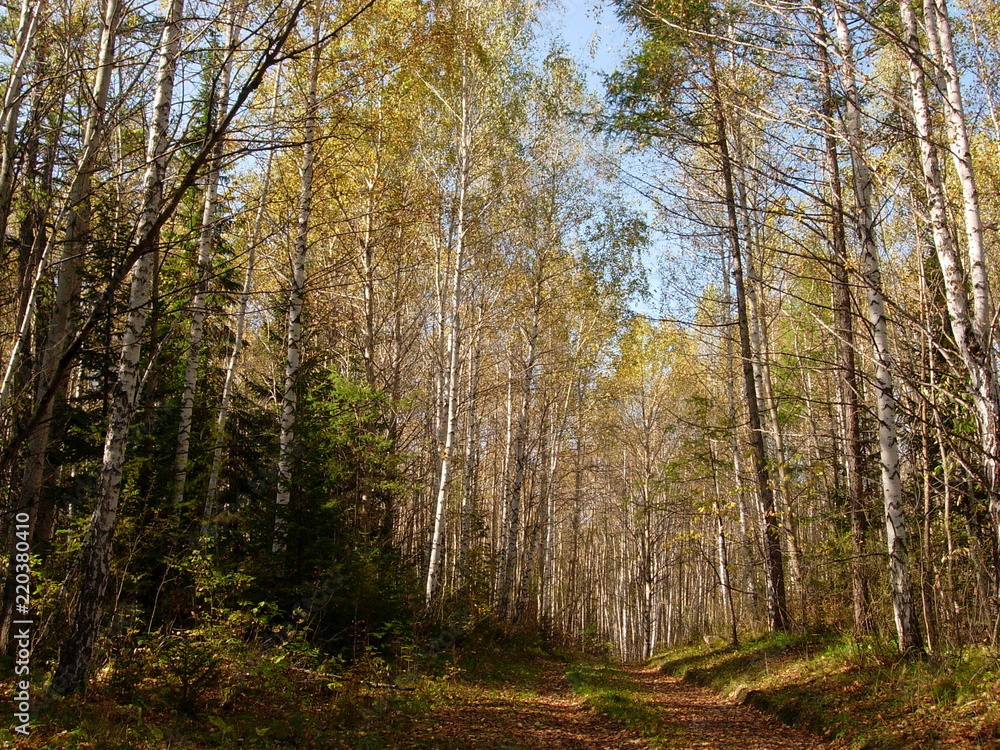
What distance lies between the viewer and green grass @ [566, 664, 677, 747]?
19.5ft

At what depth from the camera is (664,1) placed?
24.4ft

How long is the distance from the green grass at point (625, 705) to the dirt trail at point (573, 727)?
0.07 m

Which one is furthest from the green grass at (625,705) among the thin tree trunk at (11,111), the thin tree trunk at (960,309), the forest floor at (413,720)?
the thin tree trunk at (11,111)

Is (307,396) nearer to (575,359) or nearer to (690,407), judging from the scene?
(575,359)

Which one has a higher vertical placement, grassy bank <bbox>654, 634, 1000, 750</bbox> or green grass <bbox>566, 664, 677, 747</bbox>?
grassy bank <bbox>654, 634, 1000, 750</bbox>

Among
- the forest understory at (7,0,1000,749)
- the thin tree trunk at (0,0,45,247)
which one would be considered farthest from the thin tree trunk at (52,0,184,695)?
the thin tree trunk at (0,0,45,247)

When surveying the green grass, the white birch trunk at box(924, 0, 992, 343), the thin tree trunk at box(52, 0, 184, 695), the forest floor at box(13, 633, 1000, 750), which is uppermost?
the white birch trunk at box(924, 0, 992, 343)

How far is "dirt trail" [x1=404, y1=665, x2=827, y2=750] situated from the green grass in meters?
0.07

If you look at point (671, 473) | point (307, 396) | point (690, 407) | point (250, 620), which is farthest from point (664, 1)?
point (690, 407)

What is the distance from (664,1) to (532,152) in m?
7.14

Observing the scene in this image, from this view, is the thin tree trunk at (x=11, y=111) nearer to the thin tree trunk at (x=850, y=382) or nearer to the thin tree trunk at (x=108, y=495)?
the thin tree trunk at (x=108, y=495)

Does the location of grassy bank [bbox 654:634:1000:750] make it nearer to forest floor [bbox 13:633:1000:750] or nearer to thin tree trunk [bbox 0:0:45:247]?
forest floor [bbox 13:633:1000:750]

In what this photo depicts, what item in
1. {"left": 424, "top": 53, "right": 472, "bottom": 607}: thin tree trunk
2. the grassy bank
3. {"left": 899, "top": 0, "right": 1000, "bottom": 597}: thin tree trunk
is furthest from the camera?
{"left": 424, "top": 53, "right": 472, "bottom": 607}: thin tree trunk

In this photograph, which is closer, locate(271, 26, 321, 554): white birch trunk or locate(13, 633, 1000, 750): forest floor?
locate(13, 633, 1000, 750): forest floor
